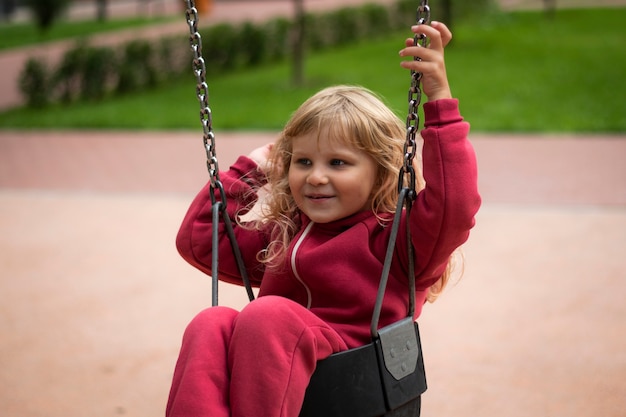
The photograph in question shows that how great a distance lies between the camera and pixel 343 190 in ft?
8.23

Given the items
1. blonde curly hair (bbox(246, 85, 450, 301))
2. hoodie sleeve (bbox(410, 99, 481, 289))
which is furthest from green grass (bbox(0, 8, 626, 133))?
hoodie sleeve (bbox(410, 99, 481, 289))

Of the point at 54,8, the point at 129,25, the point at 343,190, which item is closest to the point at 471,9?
the point at 129,25

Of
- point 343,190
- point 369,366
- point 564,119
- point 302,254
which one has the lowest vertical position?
point 564,119

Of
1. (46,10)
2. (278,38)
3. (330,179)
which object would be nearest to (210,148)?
(330,179)

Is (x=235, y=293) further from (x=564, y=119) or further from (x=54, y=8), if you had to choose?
(x=54, y=8)

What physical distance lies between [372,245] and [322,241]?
145 mm

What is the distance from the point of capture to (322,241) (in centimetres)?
259

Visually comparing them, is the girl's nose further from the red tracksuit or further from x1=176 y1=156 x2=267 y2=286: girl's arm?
x1=176 y1=156 x2=267 y2=286: girl's arm

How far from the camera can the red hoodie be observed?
2338 mm

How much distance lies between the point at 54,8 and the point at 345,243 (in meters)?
20.1

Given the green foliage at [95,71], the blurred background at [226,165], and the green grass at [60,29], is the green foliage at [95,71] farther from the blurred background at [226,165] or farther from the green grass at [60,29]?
Answer: the green grass at [60,29]

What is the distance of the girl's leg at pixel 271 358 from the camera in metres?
2.21

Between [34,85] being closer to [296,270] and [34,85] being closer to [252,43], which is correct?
[252,43]

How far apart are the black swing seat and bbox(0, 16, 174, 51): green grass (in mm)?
17573
